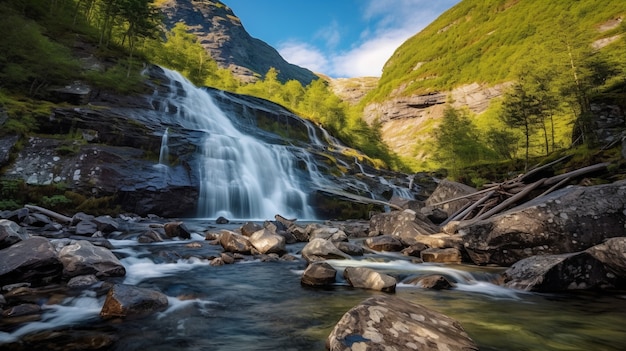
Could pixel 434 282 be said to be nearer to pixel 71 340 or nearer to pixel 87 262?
pixel 71 340

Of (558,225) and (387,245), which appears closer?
(558,225)

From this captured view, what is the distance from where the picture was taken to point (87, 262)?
570 cm

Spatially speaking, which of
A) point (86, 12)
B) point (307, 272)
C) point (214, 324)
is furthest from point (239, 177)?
point (86, 12)

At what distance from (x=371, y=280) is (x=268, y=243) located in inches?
147

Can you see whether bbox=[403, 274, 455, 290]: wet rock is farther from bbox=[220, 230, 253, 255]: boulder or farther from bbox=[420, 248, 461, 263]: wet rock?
bbox=[220, 230, 253, 255]: boulder

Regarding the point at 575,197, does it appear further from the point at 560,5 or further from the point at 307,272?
the point at 560,5

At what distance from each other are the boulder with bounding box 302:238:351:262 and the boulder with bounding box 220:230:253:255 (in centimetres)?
160

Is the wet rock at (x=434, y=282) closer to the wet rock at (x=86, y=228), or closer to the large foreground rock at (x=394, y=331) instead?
the large foreground rock at (x=394, y=331)

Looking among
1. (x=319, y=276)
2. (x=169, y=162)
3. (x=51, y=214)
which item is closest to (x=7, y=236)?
(x=319, y=276)

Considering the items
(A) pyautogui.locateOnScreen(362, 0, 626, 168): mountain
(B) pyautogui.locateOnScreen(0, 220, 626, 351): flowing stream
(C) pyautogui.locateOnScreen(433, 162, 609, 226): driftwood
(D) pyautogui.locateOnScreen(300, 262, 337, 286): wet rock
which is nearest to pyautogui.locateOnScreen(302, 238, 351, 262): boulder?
(B) pyautogui.locateOnScreen(0, 220, 626, 351): flowing stream

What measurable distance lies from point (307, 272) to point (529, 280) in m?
3.83

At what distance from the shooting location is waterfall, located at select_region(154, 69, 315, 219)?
18625mm

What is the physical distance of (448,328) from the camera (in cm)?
294

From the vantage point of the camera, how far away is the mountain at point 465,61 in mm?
79500
